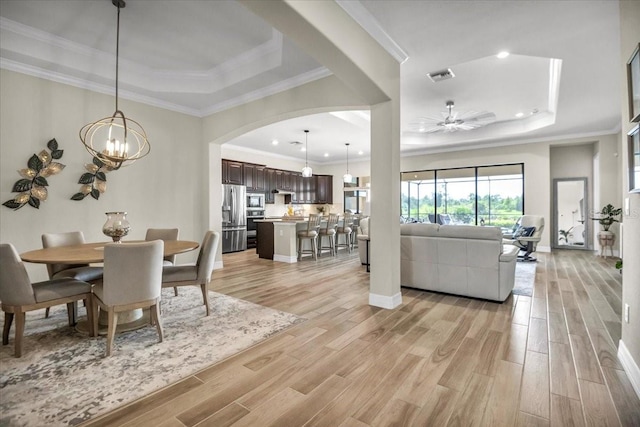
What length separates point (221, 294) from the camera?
4.05m

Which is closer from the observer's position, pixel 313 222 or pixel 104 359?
pixel 104 359

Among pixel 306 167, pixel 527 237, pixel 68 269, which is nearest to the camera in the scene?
pixel 68 269

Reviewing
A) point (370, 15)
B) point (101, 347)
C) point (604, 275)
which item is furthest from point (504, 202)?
point (101, 347)

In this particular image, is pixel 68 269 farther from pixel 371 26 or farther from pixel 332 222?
pixel 332 222

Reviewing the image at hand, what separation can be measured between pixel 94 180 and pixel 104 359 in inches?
123

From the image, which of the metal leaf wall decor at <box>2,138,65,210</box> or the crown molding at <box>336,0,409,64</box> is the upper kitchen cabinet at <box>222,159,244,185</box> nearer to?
the metal leaf wall decor at <box>2,138,65,210</box>

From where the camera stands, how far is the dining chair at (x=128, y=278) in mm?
2342

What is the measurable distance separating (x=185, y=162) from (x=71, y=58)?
2083 millimetres

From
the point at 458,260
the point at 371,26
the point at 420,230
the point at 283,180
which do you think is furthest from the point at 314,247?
the point at 371,26

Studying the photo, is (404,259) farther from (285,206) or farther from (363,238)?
(285,206)

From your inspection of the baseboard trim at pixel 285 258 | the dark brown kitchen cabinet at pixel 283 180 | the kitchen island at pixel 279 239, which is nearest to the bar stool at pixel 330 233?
the kitchen island at pixel 279 239

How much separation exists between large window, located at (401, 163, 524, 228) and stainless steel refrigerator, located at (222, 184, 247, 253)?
17.4 feet

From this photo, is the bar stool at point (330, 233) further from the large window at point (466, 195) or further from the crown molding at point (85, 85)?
the crown molding at point (85, 85)

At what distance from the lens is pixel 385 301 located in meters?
3.47
